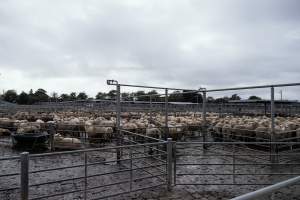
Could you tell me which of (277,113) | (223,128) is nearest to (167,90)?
(223,128)

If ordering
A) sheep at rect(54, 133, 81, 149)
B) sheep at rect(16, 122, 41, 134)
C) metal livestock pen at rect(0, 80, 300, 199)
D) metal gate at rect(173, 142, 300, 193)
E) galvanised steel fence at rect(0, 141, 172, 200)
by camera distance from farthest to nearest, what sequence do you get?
sheep at rect(16, 122, 41, 134) < sheep at rect(54, 133, 81, 149) < metal gate at rect(173, 142, 300, 193) < metal livestock pen at rect(0, 80, 300, 199) < galvanised steel fence at rect(0, 141, 172, 200)

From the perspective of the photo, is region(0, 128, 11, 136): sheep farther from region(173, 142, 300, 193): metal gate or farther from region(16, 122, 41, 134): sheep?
region(173, 142, 300, 193): metal gate

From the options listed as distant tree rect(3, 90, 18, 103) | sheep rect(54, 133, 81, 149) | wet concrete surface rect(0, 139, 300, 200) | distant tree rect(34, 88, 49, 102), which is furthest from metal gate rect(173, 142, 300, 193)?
distant tree rect(3, 90, 18, 103)

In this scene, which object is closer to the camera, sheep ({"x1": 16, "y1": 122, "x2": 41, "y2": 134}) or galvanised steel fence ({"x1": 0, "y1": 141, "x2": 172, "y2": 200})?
galvanised steel fence ({"x1": 0, "y1": 141, "x2": 172, "y2": 200})

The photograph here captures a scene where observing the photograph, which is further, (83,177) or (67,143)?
(67,143)

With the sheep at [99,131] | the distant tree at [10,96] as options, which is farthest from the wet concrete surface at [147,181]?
the distant tree at [10,96]

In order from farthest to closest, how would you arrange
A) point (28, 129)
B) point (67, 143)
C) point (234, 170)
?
point (28, 129) → point (67, 143) → point (234, 170)

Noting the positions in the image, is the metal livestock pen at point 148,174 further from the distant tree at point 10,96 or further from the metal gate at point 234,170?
the distant tree at point 10,96

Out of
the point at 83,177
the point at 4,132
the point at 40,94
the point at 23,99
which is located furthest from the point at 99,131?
the point at 40,94

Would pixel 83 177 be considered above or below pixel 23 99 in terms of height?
below

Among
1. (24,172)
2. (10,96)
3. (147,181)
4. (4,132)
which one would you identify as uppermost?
(10,96)

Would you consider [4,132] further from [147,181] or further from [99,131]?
[147,181]

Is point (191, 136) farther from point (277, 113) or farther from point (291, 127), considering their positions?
point (277, 113)

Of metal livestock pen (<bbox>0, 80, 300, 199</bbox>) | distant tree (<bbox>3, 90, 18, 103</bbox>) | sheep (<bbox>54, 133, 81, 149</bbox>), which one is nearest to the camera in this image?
metal livestock pen (<bbox>0, 80, 300, 199</bbox>)
